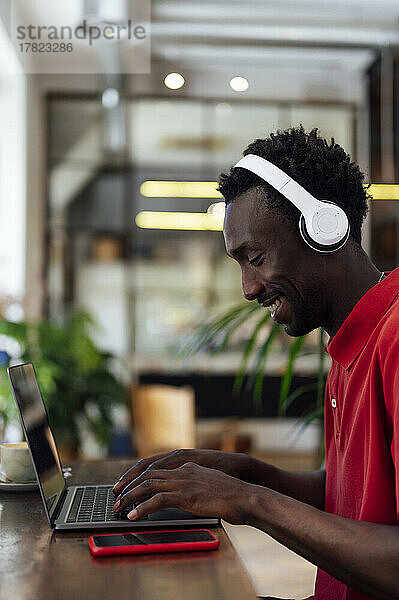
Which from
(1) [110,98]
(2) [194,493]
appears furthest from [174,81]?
(2) [194,493]

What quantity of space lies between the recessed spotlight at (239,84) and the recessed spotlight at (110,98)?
0.89 metres

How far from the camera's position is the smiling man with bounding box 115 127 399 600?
0.92 metres

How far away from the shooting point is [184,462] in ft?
3.98

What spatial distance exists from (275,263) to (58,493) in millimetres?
529

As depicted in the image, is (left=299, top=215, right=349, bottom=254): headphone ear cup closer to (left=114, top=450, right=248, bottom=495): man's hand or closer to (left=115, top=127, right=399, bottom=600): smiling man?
(left=115, top=127, right=399, bottom=600): smiling man

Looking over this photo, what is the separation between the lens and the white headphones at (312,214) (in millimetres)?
1084

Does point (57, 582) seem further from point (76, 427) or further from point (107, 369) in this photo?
point (107, 369)

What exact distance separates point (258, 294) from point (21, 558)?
0.53 m

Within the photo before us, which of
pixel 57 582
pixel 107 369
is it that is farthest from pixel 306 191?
pixel 107 369

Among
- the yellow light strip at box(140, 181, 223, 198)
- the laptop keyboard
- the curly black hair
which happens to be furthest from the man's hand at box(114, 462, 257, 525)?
the yellow light strip at box(140, 181, 223, 198)

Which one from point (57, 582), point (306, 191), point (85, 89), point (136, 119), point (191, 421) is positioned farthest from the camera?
point (136, 119)

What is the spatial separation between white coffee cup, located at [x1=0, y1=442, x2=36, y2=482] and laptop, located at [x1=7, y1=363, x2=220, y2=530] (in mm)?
60

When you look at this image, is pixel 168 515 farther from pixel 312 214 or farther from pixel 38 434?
pixel 312 214

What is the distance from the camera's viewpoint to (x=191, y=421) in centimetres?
377
